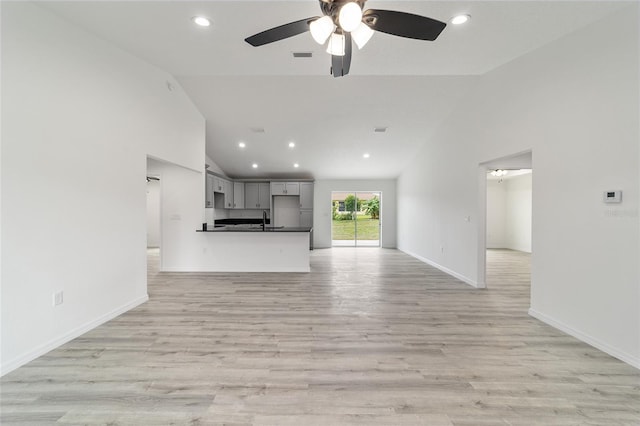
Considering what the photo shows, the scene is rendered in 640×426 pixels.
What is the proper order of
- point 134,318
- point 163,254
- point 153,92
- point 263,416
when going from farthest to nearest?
point 163,254 → point 153,92 → point 134,318 → point 263,416

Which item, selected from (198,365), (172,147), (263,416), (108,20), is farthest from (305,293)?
(108,20)

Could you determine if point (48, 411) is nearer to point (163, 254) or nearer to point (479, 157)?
point (163, 254)

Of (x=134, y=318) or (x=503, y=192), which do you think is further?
(x=503, y=192)

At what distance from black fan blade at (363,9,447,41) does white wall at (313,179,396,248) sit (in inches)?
288

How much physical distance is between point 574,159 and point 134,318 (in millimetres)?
5068

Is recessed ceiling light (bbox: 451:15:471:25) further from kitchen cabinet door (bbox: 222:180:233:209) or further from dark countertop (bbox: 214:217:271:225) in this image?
dark countertop (bbox: 214:217:271:225)

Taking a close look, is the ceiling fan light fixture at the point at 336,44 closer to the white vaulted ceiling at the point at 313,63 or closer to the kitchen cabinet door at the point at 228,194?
the white vaulted ceiling at the point at 313,63

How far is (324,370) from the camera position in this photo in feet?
6.70

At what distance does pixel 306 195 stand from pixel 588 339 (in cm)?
721

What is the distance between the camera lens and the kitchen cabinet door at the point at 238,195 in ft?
27.7

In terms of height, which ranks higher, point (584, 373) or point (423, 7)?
point (423, 7)

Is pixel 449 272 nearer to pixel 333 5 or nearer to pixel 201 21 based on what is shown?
pixel 333 5

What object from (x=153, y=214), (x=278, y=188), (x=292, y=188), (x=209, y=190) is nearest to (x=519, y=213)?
(x=292, y=188)

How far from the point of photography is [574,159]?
8.75 feet
